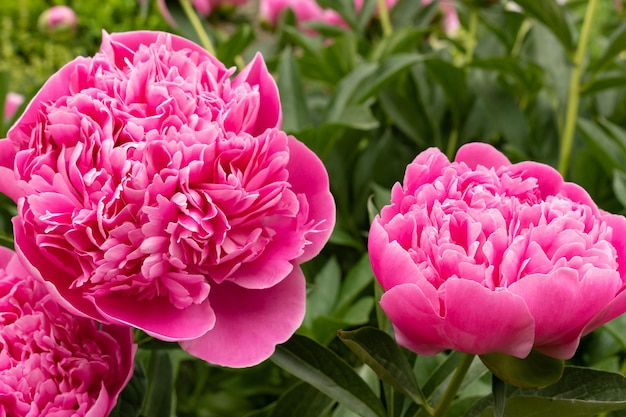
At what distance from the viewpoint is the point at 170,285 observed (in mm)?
318

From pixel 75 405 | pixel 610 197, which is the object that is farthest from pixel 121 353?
pixel 610 197

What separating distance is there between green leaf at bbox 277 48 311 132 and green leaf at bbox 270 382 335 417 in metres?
0.28

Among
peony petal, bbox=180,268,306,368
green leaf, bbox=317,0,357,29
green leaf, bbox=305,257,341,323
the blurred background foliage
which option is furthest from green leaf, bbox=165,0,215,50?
peony petal, bbox=180,268,306,368

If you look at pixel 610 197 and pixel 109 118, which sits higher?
pixel 109 118

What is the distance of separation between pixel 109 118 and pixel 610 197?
579 millimetres

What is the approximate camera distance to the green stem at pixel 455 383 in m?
0.34

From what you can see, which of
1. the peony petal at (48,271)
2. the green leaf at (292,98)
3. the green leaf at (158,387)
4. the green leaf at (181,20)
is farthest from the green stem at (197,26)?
the peony petal at (48,271)

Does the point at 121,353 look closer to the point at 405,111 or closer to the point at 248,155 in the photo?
the point at 248,155

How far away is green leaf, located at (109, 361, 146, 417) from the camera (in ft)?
1.21

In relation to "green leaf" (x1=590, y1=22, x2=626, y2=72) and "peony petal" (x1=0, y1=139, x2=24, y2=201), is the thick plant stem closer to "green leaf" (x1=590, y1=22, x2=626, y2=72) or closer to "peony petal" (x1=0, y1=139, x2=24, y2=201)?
"green leaf" (x1=590, y1=22, x2=626, y2=72)

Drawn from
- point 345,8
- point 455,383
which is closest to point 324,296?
point 455,383

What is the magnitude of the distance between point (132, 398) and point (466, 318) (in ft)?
0.58

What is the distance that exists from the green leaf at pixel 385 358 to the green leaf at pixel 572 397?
0.12 feet

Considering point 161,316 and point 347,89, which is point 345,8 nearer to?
point 347,89
